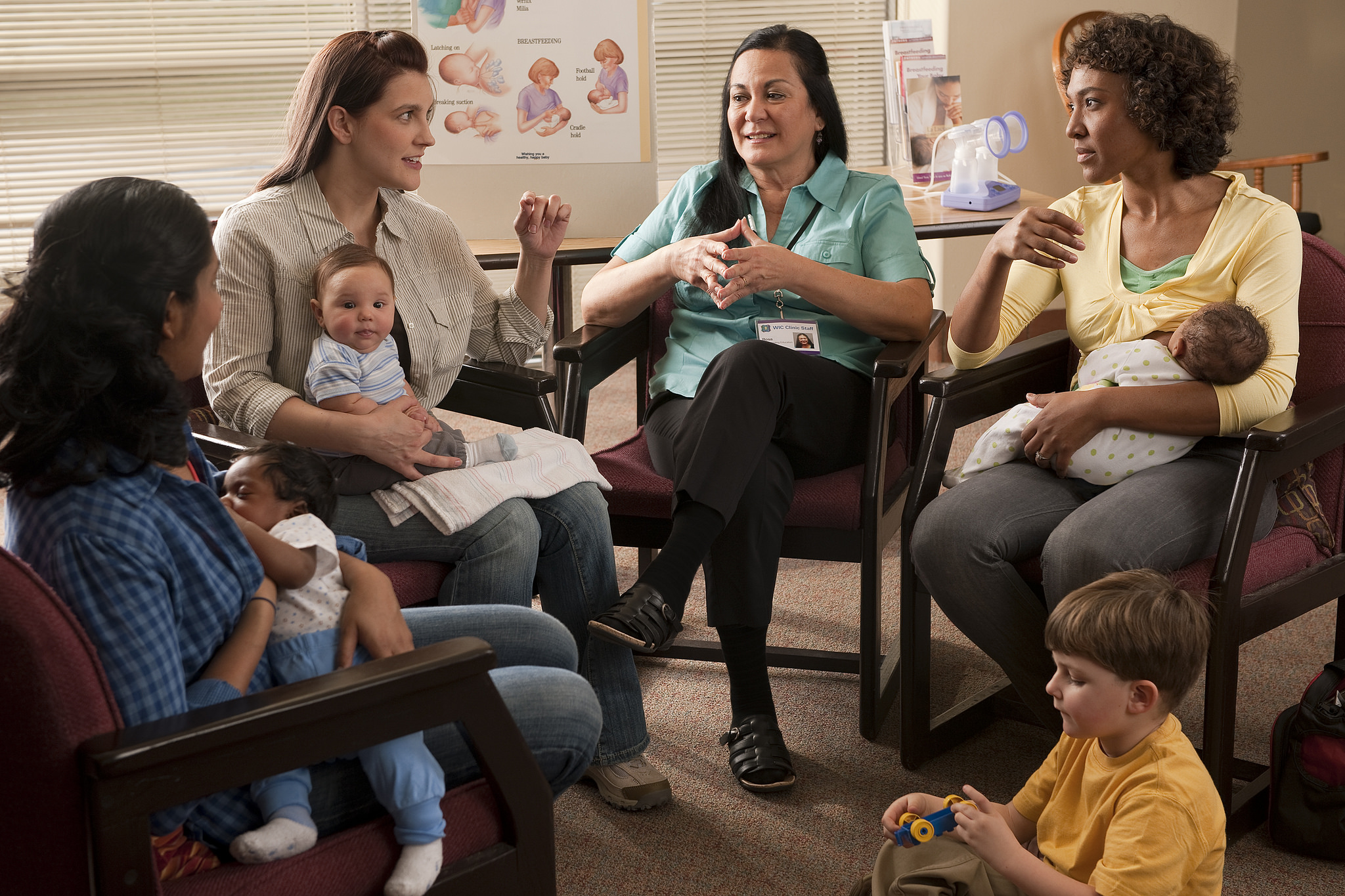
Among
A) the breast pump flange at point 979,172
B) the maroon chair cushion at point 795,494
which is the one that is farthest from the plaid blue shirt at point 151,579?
the breast pump flange at point 979,172

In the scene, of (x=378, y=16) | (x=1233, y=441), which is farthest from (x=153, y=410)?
(x=378, y=16)

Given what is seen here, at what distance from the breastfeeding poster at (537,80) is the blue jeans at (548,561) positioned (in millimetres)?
1209

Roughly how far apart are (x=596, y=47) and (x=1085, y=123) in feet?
4.21

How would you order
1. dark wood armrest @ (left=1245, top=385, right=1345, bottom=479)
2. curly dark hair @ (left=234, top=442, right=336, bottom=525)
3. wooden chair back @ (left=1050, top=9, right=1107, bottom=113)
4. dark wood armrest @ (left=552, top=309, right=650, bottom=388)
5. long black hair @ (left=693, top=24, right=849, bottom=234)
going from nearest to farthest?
curly dark hair @ (left=234, top=442, right=336, bottom=525), dark wood armrest @ (left=1245, top=385, right=1345, bottom=479), dark wood armrest @ (left=552, top=309, right=650, bottom=388), long black hair @ (left=693, top=24, right=849, bottom=234), wooden chair back @ (left=1050, top=9, right=1107, bottom=113)

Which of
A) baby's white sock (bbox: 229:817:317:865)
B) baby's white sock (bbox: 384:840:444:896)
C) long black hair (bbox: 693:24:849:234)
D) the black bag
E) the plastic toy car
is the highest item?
long black hair (bbox: 693:24:849:234)

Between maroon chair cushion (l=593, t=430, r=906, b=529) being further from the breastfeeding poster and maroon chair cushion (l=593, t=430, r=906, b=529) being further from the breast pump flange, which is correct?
the breast pump flange

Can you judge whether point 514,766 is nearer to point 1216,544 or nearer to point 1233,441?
point 1216,544

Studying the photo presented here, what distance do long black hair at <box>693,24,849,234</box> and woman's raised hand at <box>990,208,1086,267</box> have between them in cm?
55

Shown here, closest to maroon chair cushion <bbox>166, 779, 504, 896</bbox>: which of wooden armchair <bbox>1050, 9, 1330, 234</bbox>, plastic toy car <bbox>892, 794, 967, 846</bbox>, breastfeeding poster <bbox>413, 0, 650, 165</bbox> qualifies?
plastic toy car <bbox>892, 794, 967, 846</bbox>

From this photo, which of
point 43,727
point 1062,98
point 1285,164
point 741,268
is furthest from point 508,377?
point 1285,164

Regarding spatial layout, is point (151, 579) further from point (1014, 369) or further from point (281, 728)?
point (1014, 369)

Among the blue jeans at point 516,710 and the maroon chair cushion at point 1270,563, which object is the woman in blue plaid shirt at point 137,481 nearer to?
the blue jeans at point 516,710

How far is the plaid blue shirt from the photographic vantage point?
1.03 meters

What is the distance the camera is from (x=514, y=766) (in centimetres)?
119
